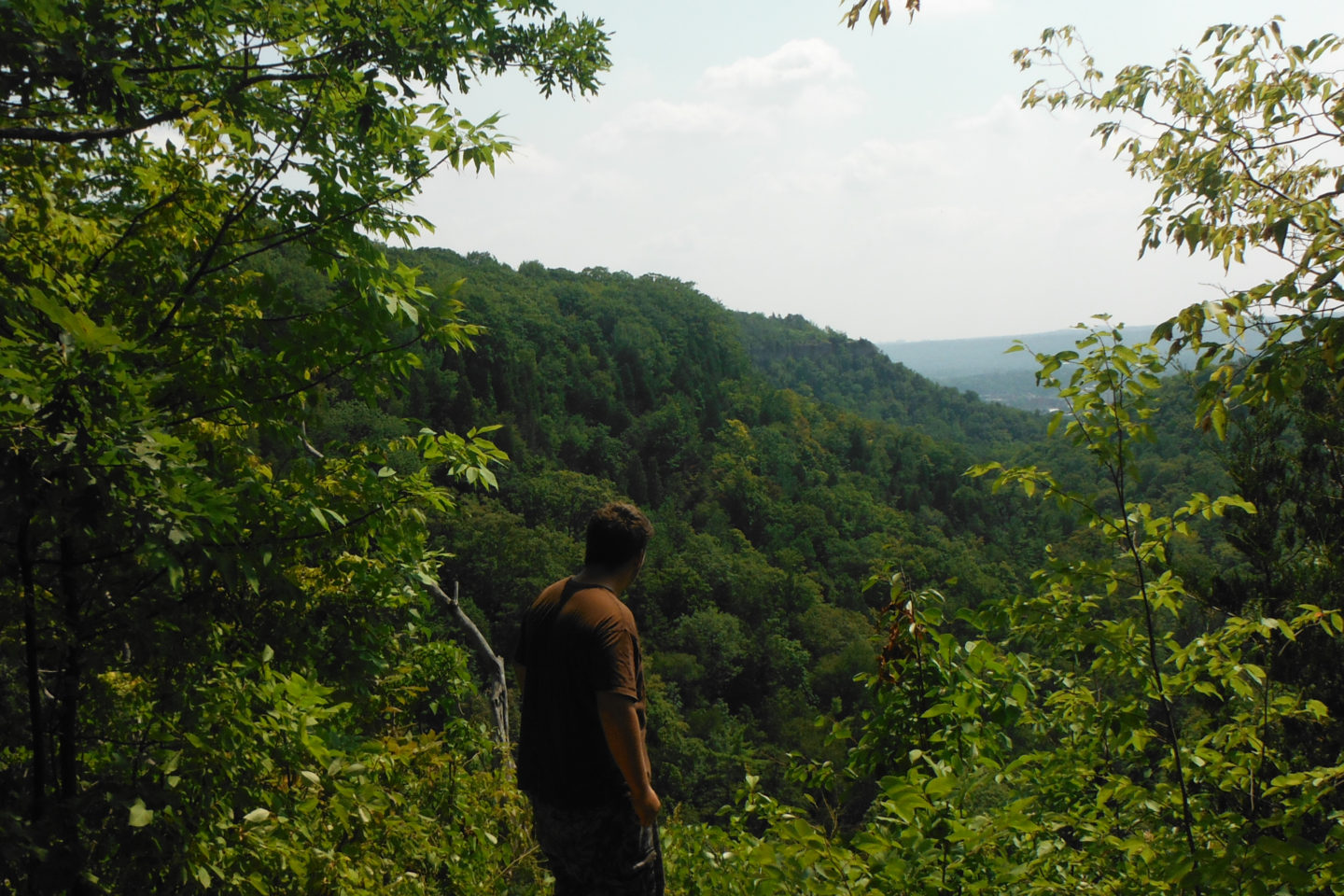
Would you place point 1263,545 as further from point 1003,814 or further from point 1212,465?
point 1212,465

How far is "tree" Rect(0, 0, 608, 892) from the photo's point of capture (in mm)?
2074

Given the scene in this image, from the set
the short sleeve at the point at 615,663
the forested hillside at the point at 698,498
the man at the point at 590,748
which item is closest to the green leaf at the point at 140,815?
the man at the point at 590,748

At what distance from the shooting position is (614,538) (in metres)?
2.46

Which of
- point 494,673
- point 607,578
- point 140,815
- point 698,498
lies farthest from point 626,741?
point 698,498

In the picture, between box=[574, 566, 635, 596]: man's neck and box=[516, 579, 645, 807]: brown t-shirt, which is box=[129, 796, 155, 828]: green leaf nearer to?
box=[516, 579, 645, 807]: brown t-shirt

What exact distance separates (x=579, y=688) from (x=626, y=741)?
0.70 ft

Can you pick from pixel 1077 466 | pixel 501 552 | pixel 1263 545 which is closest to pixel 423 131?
pixel 1263 545

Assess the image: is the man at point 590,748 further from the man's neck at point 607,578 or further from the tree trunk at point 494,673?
the tree trunk at point 494,673

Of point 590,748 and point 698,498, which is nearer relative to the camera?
point 590,748

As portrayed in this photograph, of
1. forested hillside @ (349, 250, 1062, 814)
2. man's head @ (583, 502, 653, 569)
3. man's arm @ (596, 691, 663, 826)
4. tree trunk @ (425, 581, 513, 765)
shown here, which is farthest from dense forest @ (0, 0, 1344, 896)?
forested hillside @ (349, 250, 1062, 814)

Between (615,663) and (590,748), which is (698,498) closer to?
(590,748)

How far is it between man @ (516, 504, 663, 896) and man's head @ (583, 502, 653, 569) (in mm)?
74

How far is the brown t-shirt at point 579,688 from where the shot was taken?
7.34 feet

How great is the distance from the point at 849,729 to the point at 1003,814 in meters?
0.73
